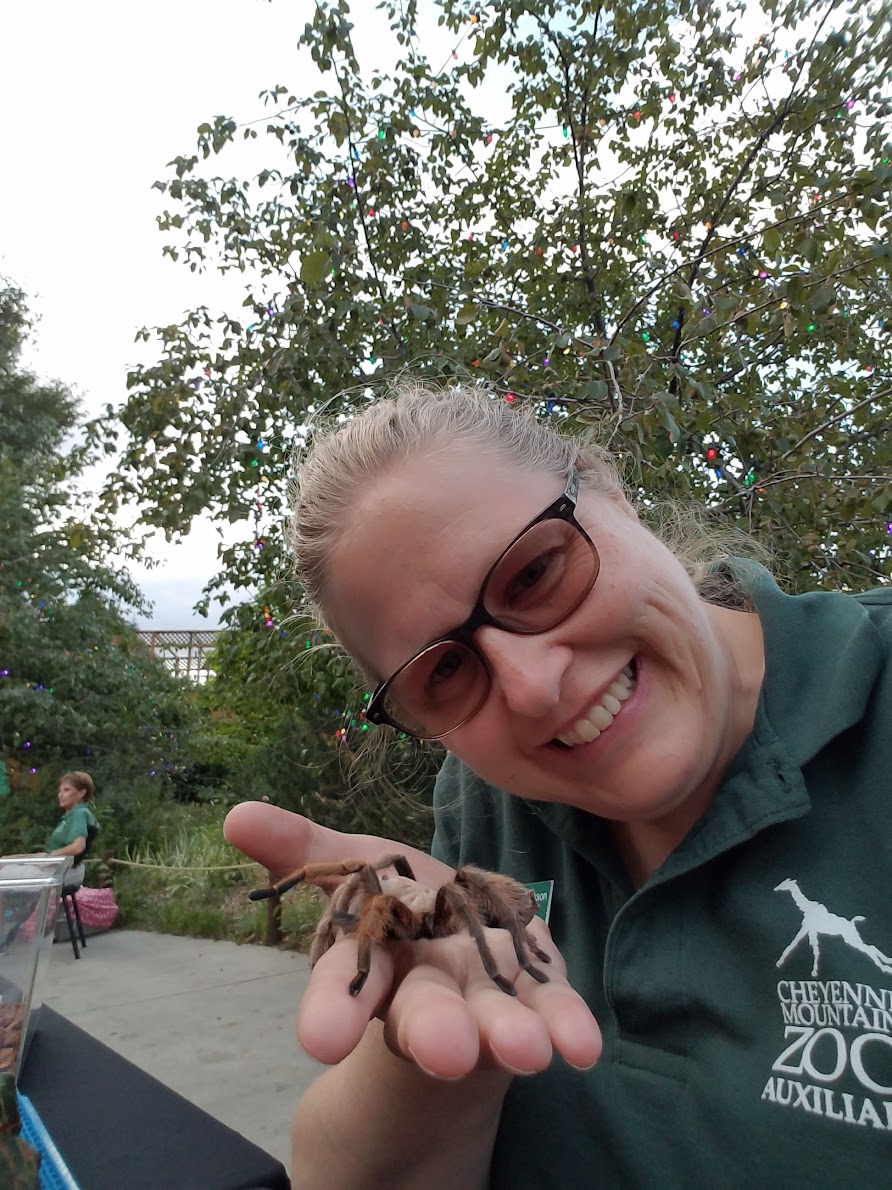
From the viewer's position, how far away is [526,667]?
121cm

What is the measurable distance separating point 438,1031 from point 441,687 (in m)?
0.66

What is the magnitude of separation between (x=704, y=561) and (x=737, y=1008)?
92cm

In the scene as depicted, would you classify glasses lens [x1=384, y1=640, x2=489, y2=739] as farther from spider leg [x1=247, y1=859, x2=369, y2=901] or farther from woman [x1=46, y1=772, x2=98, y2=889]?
woman [x1=46, y1=772, x2=98, y2=889]

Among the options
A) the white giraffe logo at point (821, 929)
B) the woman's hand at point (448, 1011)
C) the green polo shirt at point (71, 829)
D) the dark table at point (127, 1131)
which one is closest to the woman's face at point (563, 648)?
the white giraffe logo at point (821, 929)

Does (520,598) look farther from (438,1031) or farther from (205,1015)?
(205,1015)

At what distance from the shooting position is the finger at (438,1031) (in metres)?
0.70

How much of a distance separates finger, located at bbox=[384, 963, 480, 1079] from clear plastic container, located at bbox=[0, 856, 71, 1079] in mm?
1081

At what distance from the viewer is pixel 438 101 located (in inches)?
171

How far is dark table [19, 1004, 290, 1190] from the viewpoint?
1277mm

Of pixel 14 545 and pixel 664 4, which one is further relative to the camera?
pixel 14 545

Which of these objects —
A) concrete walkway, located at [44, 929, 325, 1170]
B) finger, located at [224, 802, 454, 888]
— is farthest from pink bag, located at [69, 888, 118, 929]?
finger, located at [224, 802, 454, 888]

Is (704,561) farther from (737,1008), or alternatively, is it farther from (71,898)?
(71,898)

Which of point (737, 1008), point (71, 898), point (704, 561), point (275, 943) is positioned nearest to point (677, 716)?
point (737, 1008)

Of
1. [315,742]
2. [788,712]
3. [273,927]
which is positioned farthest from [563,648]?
[273,927]
